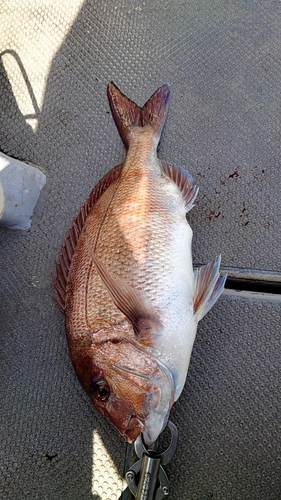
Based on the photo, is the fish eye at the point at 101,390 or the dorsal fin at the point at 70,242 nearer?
the fish eye at the point at 101,390

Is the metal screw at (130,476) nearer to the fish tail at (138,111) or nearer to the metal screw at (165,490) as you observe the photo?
the metal screw at (165,490)

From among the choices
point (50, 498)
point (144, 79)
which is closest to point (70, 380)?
point (50, 498)

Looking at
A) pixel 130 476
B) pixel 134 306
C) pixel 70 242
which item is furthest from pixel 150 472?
pixel 70 242

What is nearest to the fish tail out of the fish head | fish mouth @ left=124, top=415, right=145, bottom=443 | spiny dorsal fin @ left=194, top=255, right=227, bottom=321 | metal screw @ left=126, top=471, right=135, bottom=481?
spiny dorsal fin @ left=194, top=255, right=227, bottom=321

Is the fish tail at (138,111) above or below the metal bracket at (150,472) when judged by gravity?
above

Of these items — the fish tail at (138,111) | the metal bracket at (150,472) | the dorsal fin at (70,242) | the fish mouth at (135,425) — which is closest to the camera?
the fish mouth at (135,425)

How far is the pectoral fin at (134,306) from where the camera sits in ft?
4.15

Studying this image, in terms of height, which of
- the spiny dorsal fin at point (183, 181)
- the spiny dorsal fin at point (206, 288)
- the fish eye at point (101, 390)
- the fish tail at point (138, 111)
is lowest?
the fish eye at point (101, 390)

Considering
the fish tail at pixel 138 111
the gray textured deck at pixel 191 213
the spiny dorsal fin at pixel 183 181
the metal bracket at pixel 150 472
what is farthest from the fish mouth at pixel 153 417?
the fish tail at pixel 138 111

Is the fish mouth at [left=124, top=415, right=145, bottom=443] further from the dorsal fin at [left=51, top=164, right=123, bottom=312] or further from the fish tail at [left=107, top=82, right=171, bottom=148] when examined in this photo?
the fish tail at [left=107, top=82, right=171, bottom=148]

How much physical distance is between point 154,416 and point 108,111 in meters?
1.19

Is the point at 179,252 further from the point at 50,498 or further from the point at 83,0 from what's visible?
the point at 83,0

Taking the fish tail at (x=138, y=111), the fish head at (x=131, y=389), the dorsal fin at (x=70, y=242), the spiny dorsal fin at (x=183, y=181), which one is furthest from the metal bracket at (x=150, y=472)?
the fish tail at (x=138, y=111)

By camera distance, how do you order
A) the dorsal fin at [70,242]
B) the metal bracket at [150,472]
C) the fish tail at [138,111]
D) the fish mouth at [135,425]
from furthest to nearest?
the fish tail at [138,111] → the dorsal fin at [70,242] → the metal bracket at [150,472] → the fish mouth at [135,425]
